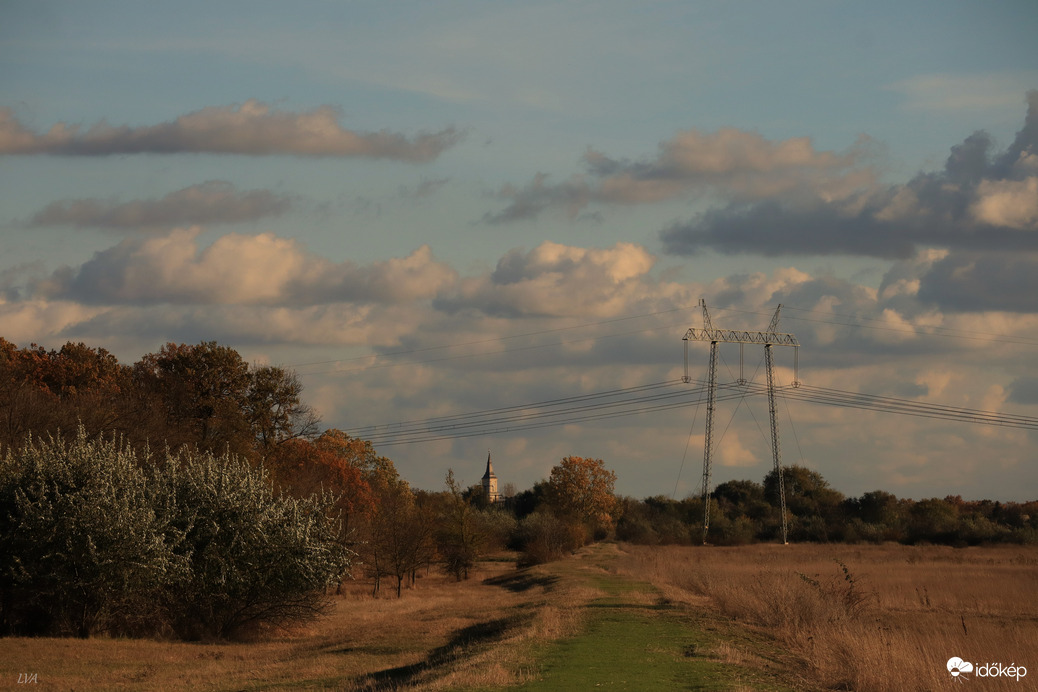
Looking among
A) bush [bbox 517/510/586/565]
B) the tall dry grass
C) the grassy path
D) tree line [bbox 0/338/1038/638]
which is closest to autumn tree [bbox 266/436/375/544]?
tree line [bbox 0/338/1038/638]

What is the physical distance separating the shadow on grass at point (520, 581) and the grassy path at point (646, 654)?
15922 millimetres

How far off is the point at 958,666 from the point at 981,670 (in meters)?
0.69

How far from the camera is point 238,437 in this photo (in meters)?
53.5

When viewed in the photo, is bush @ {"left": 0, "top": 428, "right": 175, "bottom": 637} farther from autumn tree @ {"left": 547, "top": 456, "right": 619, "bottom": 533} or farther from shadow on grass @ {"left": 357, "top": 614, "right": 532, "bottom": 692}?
autumn tree @ {"left": 547, "top": 456, "right": 619, "bottom": 533}

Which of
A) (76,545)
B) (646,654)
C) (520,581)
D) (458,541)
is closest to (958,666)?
(646,654)

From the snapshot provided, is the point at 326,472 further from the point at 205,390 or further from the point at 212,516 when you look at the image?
the point at 212,516

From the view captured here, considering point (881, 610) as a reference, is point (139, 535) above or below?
above

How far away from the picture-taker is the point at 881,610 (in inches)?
1375

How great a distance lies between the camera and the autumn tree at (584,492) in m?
101

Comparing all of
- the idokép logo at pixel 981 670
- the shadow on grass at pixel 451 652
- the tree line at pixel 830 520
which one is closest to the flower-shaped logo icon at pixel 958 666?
the idokép logo at pixel 981 670

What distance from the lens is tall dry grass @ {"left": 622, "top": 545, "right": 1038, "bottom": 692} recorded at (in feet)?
65.2

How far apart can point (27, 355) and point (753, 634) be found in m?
53.3

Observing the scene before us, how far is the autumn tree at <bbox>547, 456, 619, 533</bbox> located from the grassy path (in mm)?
67556

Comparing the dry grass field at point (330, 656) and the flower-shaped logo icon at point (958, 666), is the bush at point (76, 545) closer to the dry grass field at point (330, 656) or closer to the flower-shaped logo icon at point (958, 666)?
the dry grass field at point (330, 656)
